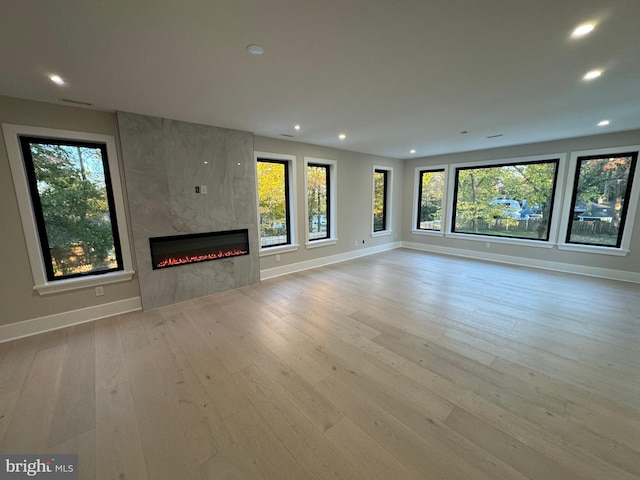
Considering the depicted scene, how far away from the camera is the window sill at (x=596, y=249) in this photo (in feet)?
14.5

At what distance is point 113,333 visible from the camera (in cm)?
287

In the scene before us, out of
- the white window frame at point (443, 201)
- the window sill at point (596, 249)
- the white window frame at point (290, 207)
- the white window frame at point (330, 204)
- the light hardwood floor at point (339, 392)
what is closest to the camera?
the light hardwood floor at point (339, 392)

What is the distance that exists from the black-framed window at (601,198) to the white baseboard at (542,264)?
0.49m

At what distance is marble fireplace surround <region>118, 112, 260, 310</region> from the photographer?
10.9 feet

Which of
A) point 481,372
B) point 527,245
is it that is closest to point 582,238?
point 527,245

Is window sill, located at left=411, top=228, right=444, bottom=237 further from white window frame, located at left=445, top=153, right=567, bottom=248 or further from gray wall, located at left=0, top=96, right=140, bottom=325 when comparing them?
gray wall, located at left=0, top=96, right=140, bottom=325

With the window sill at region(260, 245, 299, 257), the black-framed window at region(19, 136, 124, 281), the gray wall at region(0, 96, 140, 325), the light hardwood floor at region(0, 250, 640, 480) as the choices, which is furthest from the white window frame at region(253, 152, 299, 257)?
the gray wall at region(0, 96, 140, 325)

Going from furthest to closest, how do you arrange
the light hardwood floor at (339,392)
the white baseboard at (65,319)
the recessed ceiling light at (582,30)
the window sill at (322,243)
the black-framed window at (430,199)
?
1. the black-framed window at (430,199)
2. the window sill at (322,243)
3. the white baseboard at (65,319)
4. the recessed ceiling light at (582,30)
5. the light hardwood floor at (339,392)

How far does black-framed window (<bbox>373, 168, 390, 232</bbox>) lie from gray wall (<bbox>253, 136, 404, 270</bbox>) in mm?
214

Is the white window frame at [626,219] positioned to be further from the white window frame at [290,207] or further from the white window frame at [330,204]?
the white window frame at [290,207]

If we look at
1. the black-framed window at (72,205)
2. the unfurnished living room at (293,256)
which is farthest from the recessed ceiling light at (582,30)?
the black-framed window at (72,205)

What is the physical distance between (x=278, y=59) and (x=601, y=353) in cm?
401

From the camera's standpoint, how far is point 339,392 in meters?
1.94

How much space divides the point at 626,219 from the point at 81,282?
851 centimetres
